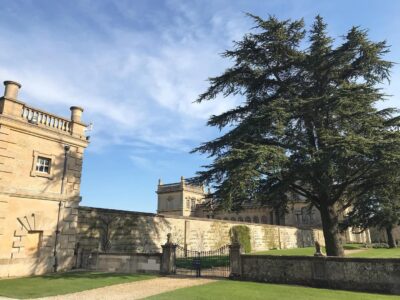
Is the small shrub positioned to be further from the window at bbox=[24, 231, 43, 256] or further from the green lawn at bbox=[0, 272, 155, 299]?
the window at bbox=[24, 231, 43, 256]

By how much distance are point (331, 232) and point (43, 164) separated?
14358 millimetres

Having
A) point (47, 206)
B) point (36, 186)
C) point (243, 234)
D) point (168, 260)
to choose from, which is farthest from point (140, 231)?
point (243, 234)

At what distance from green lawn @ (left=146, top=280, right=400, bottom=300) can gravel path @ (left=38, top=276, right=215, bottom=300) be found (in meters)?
0.77

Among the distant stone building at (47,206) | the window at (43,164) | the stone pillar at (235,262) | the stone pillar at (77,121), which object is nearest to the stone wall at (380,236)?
the distant stone building at (47,206)

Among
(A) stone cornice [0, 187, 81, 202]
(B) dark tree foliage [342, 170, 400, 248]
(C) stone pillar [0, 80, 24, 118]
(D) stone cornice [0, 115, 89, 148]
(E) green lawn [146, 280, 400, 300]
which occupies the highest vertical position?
(C) stone pillar [0, 80, 24, 118]

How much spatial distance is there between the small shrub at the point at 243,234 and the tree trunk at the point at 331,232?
52.4 ft

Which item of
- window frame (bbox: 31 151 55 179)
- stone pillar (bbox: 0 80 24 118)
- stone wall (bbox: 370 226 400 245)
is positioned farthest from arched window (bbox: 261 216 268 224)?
stone pillar (bbox: 0 80 24 118)

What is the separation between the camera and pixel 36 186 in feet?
52.5

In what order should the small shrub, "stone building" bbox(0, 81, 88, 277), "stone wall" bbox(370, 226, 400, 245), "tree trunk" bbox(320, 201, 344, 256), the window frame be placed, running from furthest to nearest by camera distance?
"stone wall" bbox(370, 226, 400, 245) < the small shrub < the window frame < "tree trunk" bbox(320, 201, 344, 256) < "stone building" bbox(0, 81, 88, 277)

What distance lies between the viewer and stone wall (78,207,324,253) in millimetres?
18812

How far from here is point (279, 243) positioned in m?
39.1

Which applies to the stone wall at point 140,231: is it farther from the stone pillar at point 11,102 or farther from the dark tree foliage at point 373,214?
the dark tree foliage at point 373,214

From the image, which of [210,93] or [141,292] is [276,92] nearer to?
[210,93]

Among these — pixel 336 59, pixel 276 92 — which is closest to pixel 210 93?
pixel 276 92
